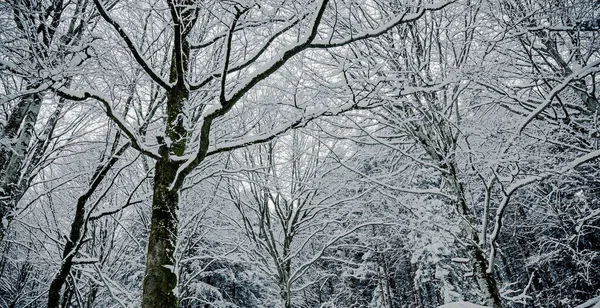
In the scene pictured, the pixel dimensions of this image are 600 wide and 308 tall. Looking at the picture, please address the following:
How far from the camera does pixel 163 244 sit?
9.46ft

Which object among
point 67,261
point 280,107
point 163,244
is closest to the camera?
point 163,244

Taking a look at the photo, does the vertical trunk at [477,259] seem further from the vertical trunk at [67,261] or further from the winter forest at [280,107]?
the vertical trunk at [67,261]

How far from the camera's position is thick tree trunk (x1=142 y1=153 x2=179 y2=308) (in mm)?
2672

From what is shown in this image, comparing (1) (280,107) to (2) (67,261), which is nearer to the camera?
(2) (67,261)

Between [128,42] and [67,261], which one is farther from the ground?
[128,42]

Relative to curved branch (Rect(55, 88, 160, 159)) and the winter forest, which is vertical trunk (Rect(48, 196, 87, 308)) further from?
curved branch (Rect(55, 88, 160, 159))

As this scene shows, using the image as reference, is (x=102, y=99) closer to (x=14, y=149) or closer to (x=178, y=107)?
(x=178, y=107)

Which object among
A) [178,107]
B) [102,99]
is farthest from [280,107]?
[102,99]

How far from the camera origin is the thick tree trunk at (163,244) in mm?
2672

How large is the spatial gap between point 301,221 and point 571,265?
15734 mm

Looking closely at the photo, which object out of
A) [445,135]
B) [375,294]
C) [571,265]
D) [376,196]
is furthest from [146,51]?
[571,265]

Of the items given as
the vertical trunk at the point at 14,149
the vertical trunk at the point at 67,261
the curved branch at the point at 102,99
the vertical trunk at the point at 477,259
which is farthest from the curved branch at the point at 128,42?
the vertical trunk at the point at 477,259

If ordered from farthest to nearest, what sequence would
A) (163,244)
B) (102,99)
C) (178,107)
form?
(178,107), (163,244), (102,99)

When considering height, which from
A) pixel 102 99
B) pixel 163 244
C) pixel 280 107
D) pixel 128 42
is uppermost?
pixel 280 107
